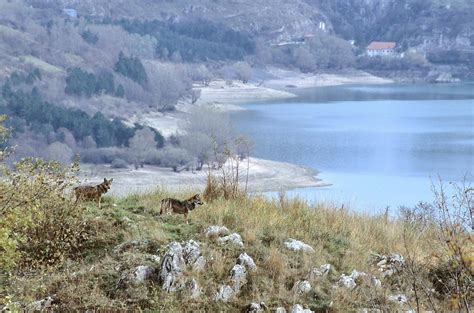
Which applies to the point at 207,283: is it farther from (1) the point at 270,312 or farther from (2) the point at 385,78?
(2) the point at 385,78

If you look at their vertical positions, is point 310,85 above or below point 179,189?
below

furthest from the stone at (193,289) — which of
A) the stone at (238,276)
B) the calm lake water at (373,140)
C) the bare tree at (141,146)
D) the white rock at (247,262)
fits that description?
the bare tree at (141,146)

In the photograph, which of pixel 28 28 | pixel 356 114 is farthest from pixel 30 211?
pixel 28 28

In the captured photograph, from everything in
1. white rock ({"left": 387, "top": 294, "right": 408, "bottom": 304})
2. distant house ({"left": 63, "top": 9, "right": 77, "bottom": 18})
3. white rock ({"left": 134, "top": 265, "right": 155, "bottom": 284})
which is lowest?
white rock ({"left": 387, "top": 294, "right": 408, "bottom": 304})

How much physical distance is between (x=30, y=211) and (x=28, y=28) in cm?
7559

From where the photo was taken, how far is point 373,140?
37.1 meters

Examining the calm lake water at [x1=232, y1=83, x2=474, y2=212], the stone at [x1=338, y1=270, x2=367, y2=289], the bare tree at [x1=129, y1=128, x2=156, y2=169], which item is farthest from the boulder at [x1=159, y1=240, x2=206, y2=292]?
the bare tree at [x1=129, y1=128, x2=156, y2=169]

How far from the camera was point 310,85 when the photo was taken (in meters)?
81.1

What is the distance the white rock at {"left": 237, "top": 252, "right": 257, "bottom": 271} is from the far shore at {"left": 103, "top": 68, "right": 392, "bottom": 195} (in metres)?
1.88

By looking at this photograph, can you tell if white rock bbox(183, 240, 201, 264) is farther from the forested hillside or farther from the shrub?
the forested hillside

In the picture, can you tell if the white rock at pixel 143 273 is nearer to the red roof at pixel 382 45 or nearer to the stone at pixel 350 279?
the stone at pixel 350 279

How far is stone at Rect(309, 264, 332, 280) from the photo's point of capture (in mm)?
4062

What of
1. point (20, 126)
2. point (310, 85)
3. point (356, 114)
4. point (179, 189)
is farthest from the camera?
point (310, 85)

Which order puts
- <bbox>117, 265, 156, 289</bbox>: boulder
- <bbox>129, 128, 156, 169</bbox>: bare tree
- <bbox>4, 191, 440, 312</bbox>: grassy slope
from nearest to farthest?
<bbox>4, 191, 440, 312</bbox>: grassy slope < <bbox>117, 265, 156, 289</bbox>: boulder < <bbox>129, 128, 156, 169</bbox>: bare tree
